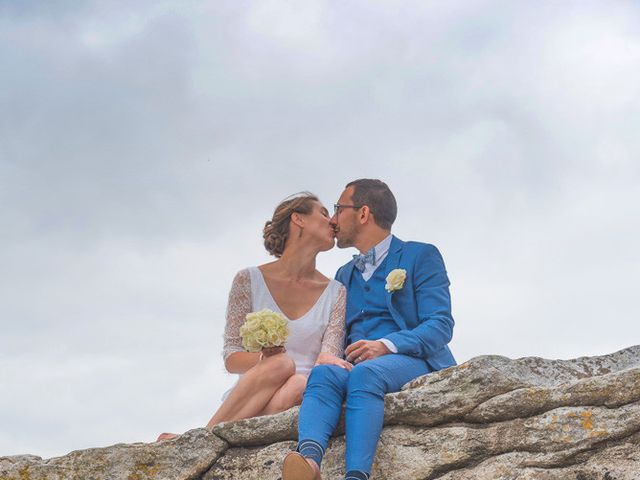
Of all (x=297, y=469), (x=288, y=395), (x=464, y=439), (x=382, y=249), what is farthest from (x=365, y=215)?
(x=297, y=469)

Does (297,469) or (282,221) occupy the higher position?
(282,221)

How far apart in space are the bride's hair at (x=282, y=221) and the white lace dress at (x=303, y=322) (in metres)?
0.47

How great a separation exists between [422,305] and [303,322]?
1179 millimetres

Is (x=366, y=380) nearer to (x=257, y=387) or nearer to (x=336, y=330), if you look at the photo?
(x=257, y=387)

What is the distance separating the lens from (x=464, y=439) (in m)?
7.72

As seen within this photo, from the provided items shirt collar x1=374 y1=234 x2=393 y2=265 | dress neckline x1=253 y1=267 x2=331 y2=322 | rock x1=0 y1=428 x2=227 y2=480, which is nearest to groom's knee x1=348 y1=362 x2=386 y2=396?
rock x1=0 y1=428 x2=227 y2=480

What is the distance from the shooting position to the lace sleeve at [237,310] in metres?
9.23

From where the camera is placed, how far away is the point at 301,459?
6.98m

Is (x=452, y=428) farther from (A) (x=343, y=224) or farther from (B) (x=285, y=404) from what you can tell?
(A) (x=343, y=224)

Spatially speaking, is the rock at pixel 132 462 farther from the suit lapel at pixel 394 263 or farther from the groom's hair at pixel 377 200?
the groom's hair at pixel 377 200

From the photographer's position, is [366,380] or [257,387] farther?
[257,387]

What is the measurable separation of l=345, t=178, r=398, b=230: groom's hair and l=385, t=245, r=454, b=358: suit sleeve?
569mm

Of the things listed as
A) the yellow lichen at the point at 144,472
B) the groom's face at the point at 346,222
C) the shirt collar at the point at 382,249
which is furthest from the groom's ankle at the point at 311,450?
the groom's face at the point at 346,222

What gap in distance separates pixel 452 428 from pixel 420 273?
164cm
